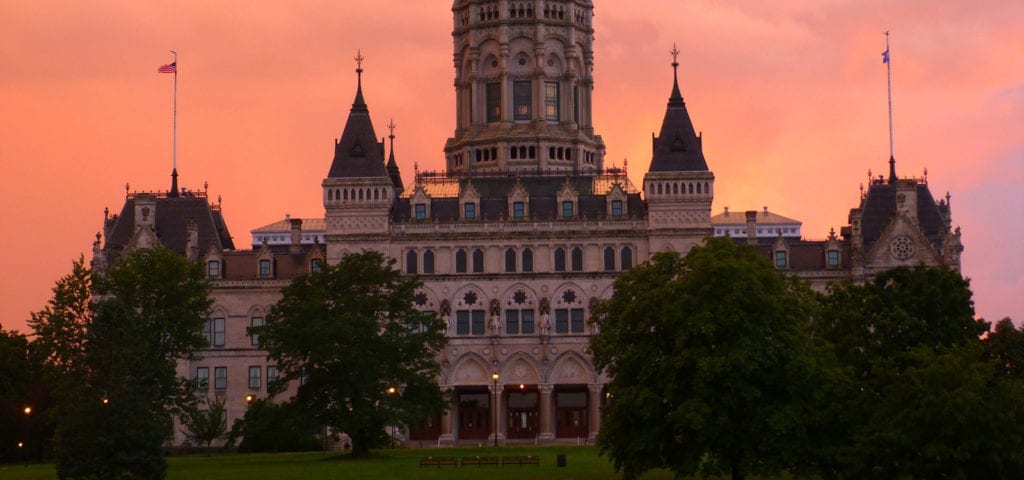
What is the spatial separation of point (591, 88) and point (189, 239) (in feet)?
112

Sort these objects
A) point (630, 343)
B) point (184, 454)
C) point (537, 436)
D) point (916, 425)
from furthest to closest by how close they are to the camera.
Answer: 1. point (537, 436)
2. point (184, 454)
3. point (630, 343)
4. point (916, 425)

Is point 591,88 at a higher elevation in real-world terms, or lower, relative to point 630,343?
higher

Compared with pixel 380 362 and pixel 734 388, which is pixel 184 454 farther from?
pixel 734 388

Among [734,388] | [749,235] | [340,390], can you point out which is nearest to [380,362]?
[340,390]

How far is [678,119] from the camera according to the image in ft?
513

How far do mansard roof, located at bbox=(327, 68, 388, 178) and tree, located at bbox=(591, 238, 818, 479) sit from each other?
2325 inches

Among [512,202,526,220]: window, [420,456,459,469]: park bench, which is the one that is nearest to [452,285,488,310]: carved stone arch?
[512,202,526,220]: window

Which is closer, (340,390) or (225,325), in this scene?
(340,390)

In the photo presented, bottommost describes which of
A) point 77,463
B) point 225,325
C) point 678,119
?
point 77,463

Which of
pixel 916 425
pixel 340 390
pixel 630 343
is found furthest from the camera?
pixel 340 390

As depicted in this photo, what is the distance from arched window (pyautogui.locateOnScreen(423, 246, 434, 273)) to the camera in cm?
15450

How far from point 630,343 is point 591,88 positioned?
73.0 meters

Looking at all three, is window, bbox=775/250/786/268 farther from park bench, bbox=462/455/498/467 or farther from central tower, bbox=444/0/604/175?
park bench, bbox=462/455/498/467

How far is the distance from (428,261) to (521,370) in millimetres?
10222
